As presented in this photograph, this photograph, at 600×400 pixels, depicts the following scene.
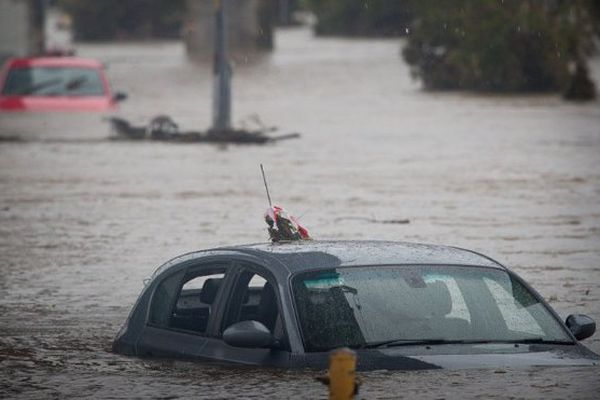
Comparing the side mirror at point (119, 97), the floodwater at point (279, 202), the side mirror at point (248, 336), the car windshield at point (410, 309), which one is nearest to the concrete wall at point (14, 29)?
the floodwater at point (279, 202)

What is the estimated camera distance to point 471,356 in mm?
8727

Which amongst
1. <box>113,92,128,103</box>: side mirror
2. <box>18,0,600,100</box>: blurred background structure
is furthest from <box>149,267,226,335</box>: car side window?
<box>18,0,600,100</box>: blurred background structure

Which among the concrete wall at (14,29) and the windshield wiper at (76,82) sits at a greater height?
the windshield wiper at (76,82)

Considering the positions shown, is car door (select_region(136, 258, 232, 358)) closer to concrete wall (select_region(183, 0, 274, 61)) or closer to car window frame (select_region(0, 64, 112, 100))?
car window frame (select_region(0, 64, 112, 100))

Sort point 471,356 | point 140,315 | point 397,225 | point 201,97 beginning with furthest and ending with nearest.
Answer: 1. point 201,97
2. point 397,225
3. point 140,315
4. point 471,356

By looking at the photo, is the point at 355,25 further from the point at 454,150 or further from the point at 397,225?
the point at 397,225

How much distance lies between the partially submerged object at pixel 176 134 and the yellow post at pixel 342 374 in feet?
81.1

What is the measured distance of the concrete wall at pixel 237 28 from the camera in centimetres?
8406

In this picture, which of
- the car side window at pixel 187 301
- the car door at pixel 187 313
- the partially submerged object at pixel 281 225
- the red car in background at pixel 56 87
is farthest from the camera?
the red car in background at pixel 56 87

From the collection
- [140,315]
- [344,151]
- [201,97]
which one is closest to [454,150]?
[344,151]

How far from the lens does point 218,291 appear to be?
9.51 metres

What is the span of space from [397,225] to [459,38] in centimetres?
3381

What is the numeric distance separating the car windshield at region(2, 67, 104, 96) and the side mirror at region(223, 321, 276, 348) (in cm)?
2333

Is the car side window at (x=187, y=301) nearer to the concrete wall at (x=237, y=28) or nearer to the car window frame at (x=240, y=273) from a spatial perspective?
the car window frame at (x=240, y=273)
